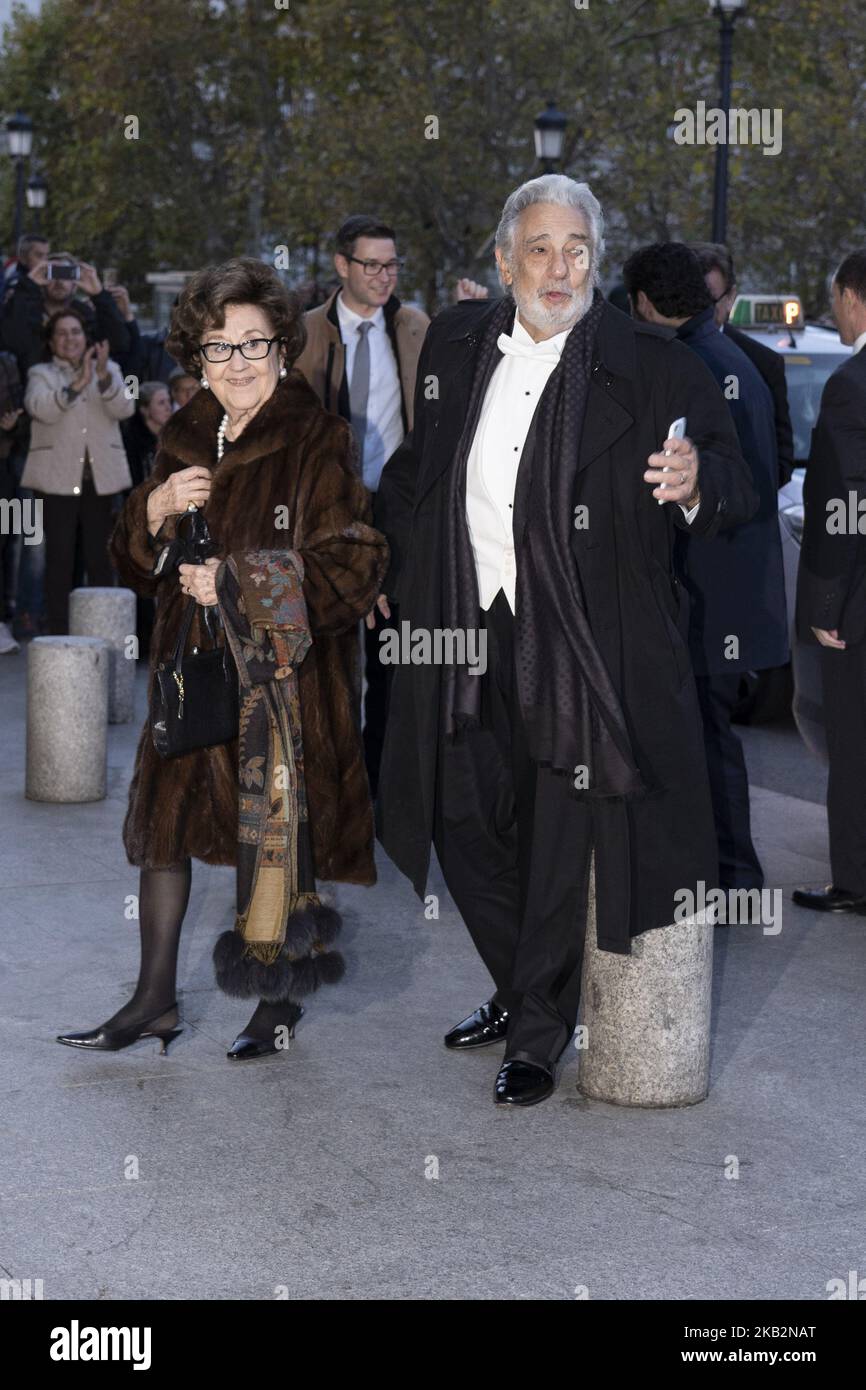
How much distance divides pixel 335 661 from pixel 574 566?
840mm

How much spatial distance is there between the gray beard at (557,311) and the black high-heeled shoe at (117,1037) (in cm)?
203

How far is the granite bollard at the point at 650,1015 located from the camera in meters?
5.06

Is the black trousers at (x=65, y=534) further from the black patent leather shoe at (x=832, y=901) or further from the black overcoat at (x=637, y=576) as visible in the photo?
the black overcoat at (x=637, y=576)

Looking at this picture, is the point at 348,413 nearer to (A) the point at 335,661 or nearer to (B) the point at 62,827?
(B) the point at 62,827

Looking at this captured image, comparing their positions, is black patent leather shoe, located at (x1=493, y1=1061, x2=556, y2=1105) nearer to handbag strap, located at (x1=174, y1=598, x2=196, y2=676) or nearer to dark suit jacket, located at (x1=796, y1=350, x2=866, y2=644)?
handbag strap, located at (x1=174, y1=598, x2=196, y2=676)

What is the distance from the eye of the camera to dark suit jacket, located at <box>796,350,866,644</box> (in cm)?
685

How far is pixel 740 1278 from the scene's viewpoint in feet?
13.5

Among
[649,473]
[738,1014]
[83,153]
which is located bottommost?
[738,1014]

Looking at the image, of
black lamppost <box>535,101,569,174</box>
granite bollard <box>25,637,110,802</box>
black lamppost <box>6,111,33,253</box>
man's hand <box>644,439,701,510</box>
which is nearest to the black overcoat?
man's hand <box>644,439,701,510</box>

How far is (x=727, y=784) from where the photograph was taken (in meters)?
7.11

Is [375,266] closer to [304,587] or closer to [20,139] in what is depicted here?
[304,587]

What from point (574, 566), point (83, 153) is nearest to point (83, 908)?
point (574, 566)

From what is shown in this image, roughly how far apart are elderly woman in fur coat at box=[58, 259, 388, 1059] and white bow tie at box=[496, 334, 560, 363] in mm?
460
